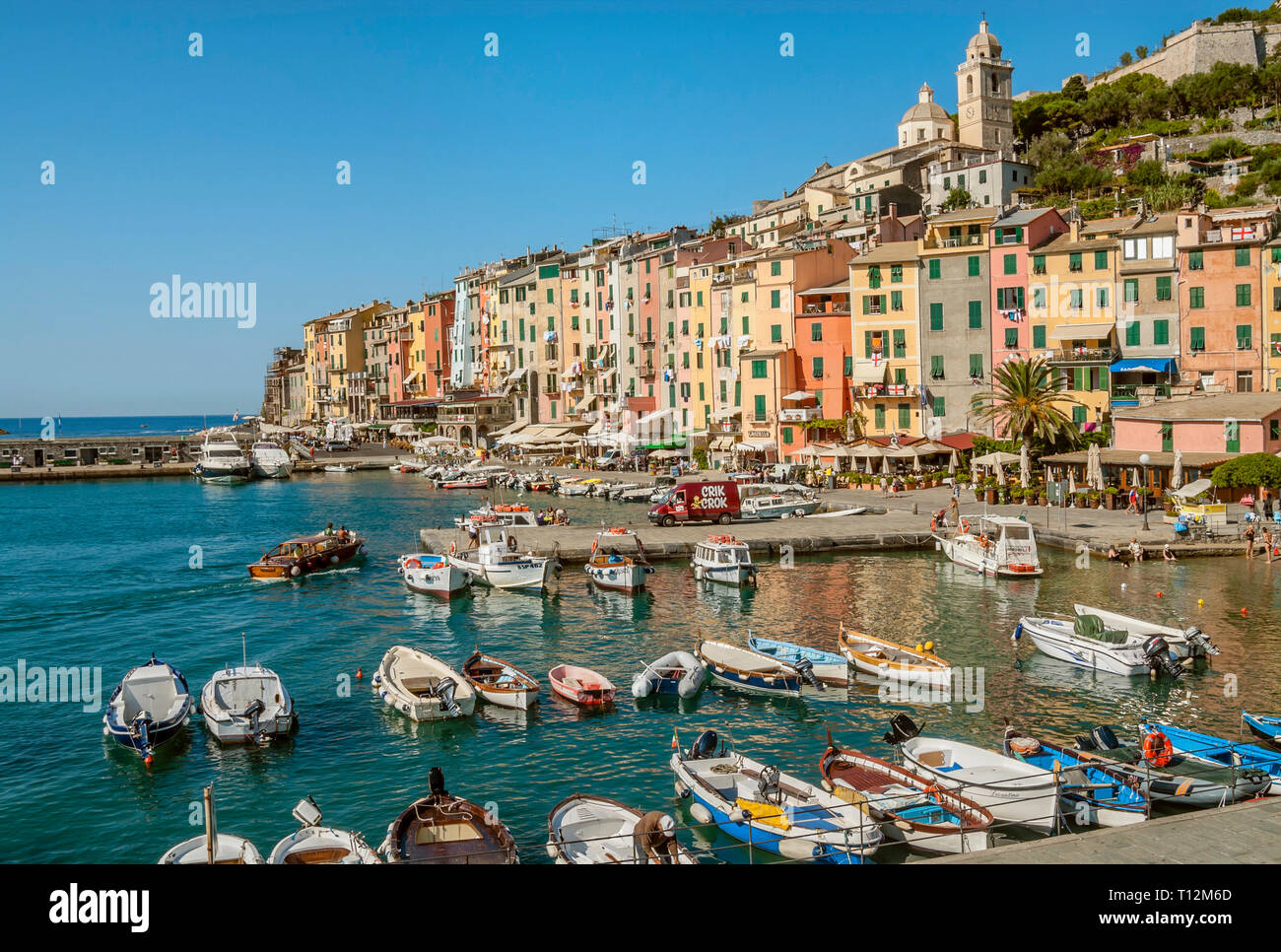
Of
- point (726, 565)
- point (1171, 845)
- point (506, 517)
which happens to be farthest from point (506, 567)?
point (1171, 845)

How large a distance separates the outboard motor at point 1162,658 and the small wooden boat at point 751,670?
9242mm

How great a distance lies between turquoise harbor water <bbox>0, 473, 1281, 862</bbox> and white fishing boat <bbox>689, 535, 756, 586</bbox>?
860 millimetres

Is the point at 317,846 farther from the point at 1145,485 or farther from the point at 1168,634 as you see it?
the point at 1145,485

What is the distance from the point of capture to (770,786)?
18297 mm

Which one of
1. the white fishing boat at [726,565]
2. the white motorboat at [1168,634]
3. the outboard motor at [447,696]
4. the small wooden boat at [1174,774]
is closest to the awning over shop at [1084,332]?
the white fishing boat at [726,565]

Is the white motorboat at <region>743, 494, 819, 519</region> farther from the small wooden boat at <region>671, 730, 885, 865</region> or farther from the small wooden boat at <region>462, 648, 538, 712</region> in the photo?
the small wooden boat at <region>671, 730, 885, 865</region>

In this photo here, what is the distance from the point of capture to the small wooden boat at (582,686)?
2612 cm

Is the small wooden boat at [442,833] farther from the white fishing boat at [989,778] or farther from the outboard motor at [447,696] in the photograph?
the white fishing boat at [989,778]

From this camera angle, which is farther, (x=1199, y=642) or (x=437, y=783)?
(x=1199, y=642)

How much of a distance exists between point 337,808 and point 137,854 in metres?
3.47

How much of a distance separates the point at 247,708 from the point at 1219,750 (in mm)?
20469

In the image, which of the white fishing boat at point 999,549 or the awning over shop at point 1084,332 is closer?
the white fishing boat at point 999,549

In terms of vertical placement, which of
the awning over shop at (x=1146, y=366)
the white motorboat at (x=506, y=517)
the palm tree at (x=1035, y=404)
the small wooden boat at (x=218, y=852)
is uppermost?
the awning over shop at (x=1146, y=366)

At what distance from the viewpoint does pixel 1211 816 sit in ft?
46.5
